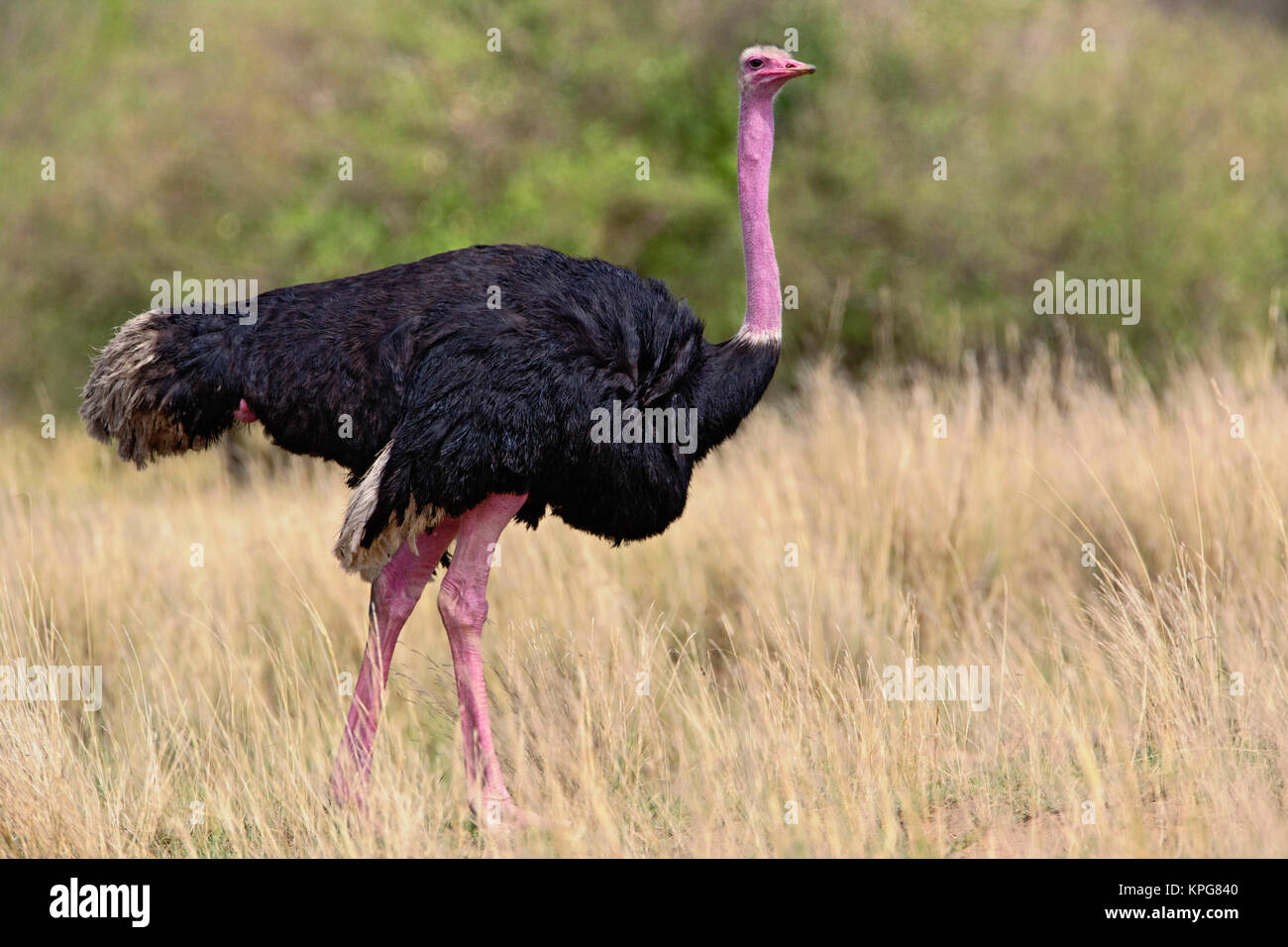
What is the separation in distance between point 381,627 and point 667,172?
26.5 ft

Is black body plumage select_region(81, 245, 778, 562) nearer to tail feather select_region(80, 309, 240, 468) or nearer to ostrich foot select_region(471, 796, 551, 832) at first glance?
tail feather select_region(80, 309, 240, 468)

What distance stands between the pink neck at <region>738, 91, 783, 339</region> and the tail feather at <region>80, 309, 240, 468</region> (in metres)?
1.68

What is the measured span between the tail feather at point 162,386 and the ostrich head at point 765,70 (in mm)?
1949

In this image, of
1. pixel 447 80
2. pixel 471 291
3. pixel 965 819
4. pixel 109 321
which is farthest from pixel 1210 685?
pixel 109 321

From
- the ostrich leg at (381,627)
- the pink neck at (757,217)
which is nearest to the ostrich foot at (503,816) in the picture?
the ostrich leg at (381,627)

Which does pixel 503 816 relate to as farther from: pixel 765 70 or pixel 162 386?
pixel 765 70

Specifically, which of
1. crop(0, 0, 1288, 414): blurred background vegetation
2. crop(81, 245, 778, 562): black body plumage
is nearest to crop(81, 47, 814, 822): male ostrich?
crop(81, 245, 778, 562): black body plumage

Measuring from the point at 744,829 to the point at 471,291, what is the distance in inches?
70.5

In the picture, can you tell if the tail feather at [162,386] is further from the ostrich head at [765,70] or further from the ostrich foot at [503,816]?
the ostrich head at [765,70]

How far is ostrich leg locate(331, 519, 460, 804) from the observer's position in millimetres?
4988

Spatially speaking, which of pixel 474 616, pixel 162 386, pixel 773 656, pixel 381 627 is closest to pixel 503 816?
pixel 474 616

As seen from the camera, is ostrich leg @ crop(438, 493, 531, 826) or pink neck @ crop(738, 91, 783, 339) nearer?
ostrich leg @ crop(438, 493, 531, 826)

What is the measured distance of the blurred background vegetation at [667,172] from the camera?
12453 millimetres

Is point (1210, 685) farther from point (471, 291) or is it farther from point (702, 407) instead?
point (471, 291)
